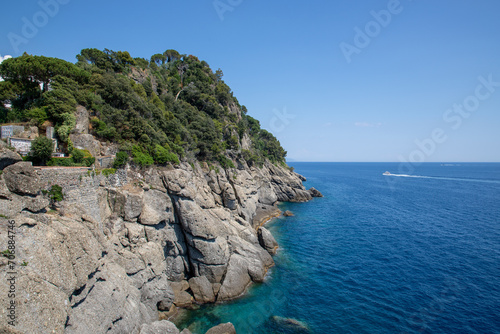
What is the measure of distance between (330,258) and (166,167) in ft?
90.0

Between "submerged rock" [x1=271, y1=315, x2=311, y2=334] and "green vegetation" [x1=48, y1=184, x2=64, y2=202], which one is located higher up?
"green vegetation" [x1=48, y1=184, x2=64, y2=202]

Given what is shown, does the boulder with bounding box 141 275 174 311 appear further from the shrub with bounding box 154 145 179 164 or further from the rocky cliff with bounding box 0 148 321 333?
the shrub with bounding box 154 145 179 164

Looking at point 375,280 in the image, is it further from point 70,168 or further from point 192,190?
point 70,168

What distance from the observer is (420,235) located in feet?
141

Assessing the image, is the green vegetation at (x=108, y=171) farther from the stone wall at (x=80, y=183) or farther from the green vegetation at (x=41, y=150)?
the green vegetation at (x=41, y=150)

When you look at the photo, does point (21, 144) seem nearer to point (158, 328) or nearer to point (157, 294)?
point (157, 294)

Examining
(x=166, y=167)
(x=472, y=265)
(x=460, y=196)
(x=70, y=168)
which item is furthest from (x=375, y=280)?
(x=460, y=196)

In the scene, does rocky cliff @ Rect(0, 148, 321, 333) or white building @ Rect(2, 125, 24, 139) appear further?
white building @ Rect(2, 125, 24, 139)

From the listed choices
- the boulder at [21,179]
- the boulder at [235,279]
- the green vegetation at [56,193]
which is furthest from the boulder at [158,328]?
the boulder at [21,179]
